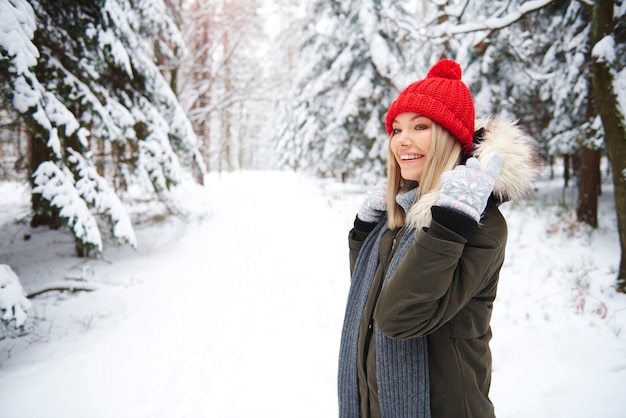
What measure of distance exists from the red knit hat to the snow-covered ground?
2.96 meters

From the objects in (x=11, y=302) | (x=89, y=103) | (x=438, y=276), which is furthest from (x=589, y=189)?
(x=11, y=302)

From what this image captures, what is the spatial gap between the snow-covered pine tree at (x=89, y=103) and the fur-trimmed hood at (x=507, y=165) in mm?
4324

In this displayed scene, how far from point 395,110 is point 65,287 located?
5.69 meters

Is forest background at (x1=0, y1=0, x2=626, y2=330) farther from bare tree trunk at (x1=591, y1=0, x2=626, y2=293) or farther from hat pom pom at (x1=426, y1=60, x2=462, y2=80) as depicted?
hat pom pom at (x1=426, y1=60, x2=462, y2=80)

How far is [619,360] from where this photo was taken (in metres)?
3.47

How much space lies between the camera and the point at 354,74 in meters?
13.4

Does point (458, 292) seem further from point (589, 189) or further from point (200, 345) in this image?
point (589, 189)

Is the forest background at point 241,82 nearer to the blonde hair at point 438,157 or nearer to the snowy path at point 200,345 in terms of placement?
the blonde hair at point 438,157

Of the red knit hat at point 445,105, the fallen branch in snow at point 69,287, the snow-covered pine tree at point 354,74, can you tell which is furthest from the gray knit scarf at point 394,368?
the snow-covered pine tree at point 354,74

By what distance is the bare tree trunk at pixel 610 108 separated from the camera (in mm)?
4160

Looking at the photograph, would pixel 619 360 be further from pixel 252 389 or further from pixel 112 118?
pixel 112 118

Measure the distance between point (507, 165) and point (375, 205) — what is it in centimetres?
78

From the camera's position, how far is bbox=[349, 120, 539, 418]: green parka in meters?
1.29

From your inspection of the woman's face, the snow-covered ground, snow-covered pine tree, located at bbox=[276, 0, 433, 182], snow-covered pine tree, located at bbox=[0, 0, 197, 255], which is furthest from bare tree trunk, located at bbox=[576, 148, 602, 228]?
snow-covered pine tree, located at bbox=[0, 0, 197, 255]
